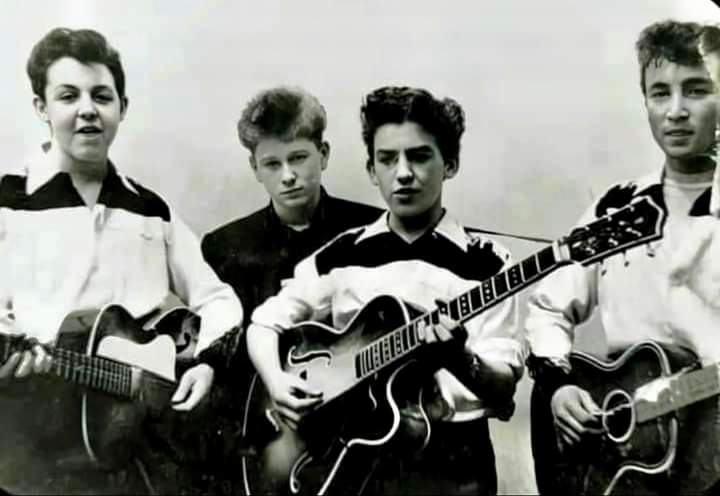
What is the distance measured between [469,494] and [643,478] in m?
0.44

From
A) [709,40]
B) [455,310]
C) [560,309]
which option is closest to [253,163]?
[455,310]

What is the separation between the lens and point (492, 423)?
297 centimetres

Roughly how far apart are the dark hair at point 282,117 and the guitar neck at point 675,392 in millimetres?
1076

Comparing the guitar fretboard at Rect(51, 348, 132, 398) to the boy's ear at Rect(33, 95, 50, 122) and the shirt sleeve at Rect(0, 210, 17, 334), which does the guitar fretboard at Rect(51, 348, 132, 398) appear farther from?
the boy's ear at Rect(33, 95, 50, 122)

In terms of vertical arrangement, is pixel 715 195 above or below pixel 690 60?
below

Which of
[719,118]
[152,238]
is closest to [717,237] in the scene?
[719,118]

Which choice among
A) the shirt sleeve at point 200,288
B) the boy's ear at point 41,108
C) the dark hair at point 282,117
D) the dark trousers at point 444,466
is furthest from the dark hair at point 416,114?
the boy's ear at point 41,108

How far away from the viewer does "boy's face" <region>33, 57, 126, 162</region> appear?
3096mm

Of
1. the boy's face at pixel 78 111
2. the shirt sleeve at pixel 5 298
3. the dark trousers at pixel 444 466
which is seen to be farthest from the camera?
the boy's face at pixel 78 111

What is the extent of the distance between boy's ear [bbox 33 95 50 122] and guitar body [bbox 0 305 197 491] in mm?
549

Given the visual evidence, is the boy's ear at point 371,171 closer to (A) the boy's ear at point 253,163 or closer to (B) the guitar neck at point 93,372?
(A) the boy's ear at point 253,163

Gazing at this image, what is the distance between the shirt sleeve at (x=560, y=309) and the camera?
3.01m

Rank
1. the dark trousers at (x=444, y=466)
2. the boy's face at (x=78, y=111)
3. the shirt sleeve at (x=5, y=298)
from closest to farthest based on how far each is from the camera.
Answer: the dark trousers at (x=444, y=466) < the shirt sleeve at (x=5, y=298) < the boy's face at (x=78, y=111)

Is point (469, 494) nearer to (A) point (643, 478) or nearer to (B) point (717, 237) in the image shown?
(A) point (643, 478)
